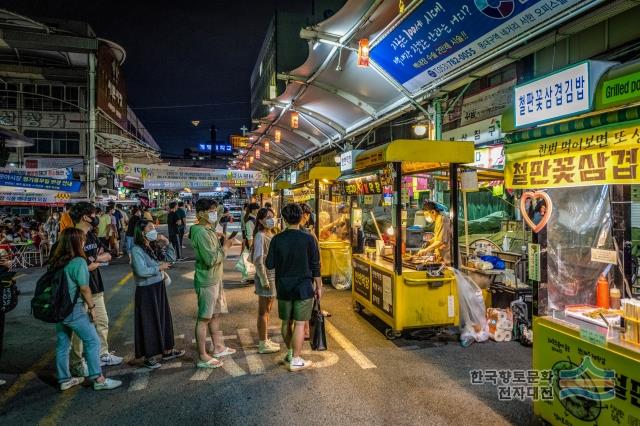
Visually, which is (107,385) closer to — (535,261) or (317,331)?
(317,331)

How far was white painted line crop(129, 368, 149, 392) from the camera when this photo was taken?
4523 mm

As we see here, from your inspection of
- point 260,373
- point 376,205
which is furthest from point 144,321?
point 376,205

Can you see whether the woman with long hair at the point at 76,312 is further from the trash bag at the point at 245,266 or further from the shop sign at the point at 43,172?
the shop sign at the point at 43,172

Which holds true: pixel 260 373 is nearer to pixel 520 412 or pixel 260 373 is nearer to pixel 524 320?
pixel 520 412

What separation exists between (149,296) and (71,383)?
1239 mm

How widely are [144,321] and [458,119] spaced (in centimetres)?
940

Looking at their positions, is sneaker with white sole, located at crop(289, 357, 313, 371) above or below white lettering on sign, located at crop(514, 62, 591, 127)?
below

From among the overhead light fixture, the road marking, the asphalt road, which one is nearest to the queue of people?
the asphalt road

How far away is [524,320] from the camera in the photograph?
6.14 m

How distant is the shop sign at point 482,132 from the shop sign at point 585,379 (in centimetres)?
602

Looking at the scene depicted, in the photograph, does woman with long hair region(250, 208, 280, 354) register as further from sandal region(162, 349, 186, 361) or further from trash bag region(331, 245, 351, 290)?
trash bag region(331, 245, 351, 290)

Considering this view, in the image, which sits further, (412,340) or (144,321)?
(412,340)

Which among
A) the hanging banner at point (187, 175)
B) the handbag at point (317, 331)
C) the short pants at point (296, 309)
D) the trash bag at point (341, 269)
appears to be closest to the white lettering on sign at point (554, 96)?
the short pants at point (296, 309)

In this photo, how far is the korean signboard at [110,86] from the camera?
2892 centimetres
